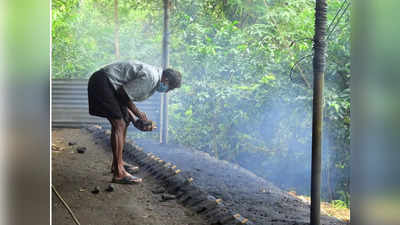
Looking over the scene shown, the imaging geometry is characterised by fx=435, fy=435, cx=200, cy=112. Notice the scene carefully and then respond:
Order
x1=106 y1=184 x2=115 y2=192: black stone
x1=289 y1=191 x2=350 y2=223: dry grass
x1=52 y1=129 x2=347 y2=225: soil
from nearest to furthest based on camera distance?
x1=289 y1=191 x2=350 y2=223: dry grass
x1=52 y1=129 x2=347 y2=225: soil
x1=106 y1=184 x2=115 y2=192: black stone

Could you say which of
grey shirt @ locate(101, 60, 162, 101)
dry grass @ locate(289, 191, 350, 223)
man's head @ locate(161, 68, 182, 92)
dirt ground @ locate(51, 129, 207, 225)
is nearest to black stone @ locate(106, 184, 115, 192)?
dirt ground @ locate(51, 129, 207, 225)

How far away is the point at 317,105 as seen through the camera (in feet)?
9.23

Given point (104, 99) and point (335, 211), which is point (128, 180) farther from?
point (335, 211)

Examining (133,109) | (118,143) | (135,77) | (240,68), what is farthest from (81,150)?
(240,68)

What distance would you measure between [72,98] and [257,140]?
1.30 m

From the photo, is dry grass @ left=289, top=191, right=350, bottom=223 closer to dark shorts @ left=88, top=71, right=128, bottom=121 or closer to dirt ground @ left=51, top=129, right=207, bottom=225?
dirt ground @ left=51, top=129, right=207, bottom=225

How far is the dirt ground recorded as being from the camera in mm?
2924

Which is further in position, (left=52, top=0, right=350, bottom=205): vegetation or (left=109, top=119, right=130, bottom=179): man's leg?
(left=109, top=119, right=130, bottom=179): man's leg

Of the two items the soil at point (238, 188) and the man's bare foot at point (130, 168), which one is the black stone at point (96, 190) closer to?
the man's bare foot at point (130, 168)

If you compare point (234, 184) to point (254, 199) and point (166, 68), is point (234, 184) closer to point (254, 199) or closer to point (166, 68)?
point (254, 199)

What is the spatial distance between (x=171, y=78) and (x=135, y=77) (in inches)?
10.0

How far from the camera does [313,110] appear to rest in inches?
111
